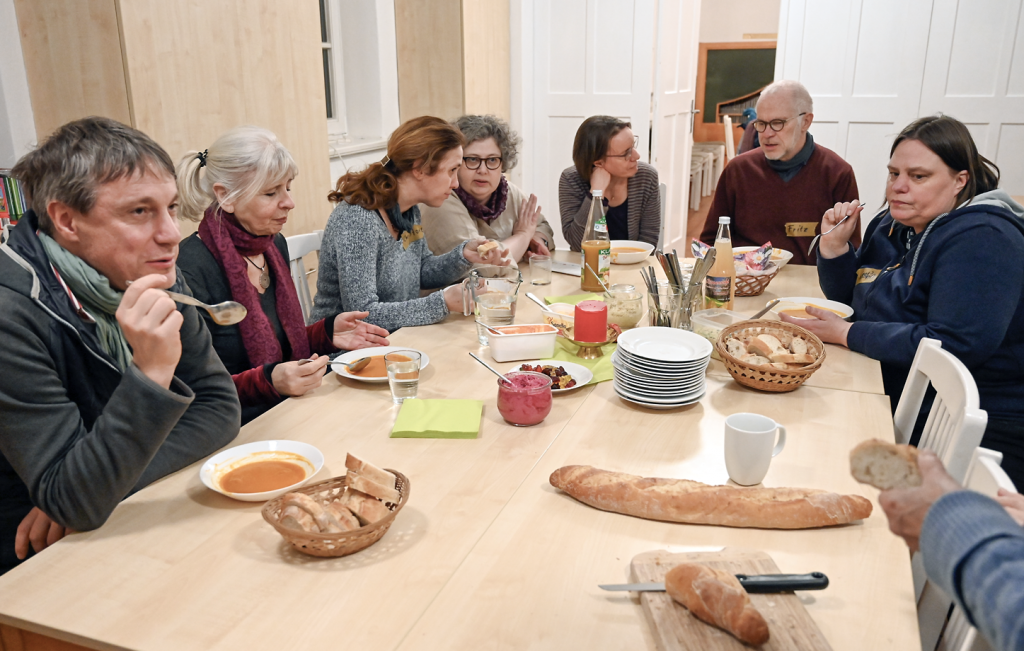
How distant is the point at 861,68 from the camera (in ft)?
16.0

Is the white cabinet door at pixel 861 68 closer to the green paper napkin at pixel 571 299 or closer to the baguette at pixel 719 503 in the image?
the green paper napkin at pixel 571 299

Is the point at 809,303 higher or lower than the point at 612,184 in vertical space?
lower

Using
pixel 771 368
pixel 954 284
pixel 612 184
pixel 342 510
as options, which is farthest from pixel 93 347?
pixel 612 184

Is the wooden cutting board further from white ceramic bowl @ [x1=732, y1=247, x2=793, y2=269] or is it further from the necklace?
white ceramic bowl @ [x1=732, y1=247, x2=793, y2=269]

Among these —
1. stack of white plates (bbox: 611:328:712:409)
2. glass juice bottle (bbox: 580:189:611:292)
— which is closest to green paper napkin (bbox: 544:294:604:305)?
glass juice bottle (bbox: 580:189:611:292)

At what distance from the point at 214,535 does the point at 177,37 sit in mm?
2089

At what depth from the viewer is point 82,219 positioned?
1.27 meters

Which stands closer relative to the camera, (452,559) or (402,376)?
(452,559)

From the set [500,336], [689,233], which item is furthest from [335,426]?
[689,233]

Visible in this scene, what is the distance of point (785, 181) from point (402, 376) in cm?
219

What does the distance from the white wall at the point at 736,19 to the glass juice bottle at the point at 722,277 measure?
7.43m

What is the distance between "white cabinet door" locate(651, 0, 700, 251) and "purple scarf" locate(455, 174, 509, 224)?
1967mm

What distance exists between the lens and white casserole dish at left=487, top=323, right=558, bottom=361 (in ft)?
6.13

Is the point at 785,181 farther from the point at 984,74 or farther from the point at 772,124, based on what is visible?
the point at 984,74
